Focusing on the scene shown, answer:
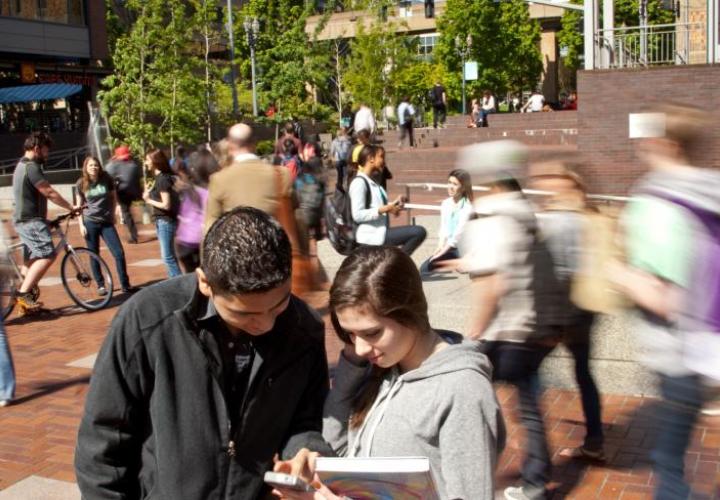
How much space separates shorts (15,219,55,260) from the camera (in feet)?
30.9

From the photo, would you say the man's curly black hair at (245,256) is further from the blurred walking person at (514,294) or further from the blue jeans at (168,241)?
the blue jeans at (168,241)

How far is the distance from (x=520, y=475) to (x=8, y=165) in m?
31.9

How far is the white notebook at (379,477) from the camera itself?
1945mm

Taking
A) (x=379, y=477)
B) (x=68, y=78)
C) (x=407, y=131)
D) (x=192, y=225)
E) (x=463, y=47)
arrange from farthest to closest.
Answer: (x=463, y=47)
(x=68, y=78)
(x=407, y=131)
(x=192, y=225)
(x=379, y=477)

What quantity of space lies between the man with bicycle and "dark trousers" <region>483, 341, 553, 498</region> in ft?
21.0

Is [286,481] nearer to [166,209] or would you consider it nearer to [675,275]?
[675,275]

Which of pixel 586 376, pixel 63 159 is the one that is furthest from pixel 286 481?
pixel 63 159

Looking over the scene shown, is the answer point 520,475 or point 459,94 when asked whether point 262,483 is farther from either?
point 459,94

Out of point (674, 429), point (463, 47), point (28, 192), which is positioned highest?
point (463, 47)

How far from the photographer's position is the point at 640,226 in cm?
351

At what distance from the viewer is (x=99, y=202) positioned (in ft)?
34.3

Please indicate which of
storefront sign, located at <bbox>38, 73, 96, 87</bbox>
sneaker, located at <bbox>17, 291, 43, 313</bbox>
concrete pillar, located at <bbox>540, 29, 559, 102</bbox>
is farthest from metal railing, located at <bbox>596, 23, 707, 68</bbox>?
concrete pillar, located at <bbox>540, 29, 559, 102</bbox>

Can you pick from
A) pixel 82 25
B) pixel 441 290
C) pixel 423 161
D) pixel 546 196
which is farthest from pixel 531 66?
pixel 546 196

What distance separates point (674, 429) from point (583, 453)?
1560 millimetres
